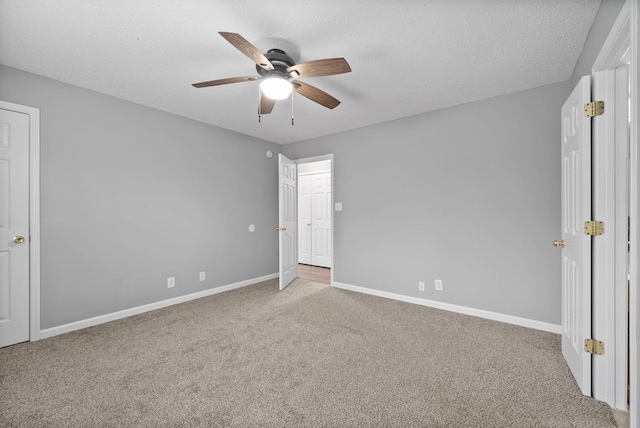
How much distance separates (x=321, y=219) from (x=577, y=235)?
15.2 feet

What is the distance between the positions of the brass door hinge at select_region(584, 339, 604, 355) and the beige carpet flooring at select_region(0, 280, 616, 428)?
30 cm

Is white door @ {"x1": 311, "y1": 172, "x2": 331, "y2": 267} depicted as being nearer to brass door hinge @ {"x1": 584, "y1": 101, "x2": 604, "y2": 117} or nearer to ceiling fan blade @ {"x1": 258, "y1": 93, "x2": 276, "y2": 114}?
ceiling fan blade @ {"x1": 258, "y1": 93, "x2": 276, "y2": 114}

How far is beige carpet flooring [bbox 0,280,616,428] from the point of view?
1596 mm

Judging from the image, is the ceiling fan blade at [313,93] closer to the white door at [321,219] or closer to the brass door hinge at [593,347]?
the brass door hinge at [593,347]

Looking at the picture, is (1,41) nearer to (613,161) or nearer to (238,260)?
(238,260)

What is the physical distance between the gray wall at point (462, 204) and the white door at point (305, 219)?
2.12m

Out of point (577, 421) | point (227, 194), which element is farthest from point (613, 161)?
point (227, 194)

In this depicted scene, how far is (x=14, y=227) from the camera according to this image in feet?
7.99

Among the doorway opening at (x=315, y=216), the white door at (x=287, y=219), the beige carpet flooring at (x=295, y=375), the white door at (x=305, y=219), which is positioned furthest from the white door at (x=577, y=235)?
the white door at (x=305, y=219)

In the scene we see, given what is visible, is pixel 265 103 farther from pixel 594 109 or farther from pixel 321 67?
pixel 594 109

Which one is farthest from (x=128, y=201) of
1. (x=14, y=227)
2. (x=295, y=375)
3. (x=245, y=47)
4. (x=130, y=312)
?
(x=295, y=375)

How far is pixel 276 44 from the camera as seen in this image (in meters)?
2.04

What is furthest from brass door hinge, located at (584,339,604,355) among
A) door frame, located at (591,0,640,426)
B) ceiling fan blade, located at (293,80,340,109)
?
ceiling fan blade, located at (293,80,340,109)

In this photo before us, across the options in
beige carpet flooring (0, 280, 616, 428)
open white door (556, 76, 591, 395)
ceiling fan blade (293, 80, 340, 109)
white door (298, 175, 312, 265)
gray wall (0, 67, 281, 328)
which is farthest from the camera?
white door (298, 175, 312, 265)
